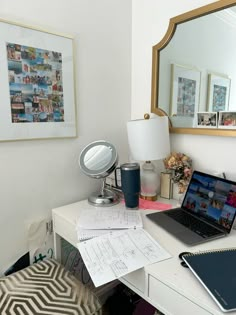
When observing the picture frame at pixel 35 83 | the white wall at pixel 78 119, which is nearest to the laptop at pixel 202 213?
the white wall at pixel 78 119

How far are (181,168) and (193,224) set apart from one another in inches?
13.5

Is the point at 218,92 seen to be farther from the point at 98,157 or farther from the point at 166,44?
the point at 98,157

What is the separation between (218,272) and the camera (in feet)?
2.38

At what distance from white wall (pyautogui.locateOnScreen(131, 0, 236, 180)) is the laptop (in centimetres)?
15

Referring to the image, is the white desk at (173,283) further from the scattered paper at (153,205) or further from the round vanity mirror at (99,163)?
the round vanity mirror at (99,163)

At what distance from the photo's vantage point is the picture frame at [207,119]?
1.19 m

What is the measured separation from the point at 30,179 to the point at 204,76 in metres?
1.05

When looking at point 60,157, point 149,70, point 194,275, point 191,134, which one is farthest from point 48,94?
point 194,275

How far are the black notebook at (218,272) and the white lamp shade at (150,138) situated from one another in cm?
57

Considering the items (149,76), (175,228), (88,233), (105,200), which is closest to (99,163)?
(105,200)

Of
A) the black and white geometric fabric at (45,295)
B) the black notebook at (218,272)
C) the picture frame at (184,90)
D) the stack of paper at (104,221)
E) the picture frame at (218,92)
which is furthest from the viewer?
the picture frame at (184,90)

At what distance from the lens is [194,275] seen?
2.42ft

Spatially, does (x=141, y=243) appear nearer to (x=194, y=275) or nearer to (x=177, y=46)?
(x=194, y=275)

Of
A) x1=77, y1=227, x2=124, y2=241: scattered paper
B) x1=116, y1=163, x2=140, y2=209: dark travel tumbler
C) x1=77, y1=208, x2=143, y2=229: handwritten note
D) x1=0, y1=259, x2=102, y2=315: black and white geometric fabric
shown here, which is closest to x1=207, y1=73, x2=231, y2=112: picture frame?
x1=116, y1=163, x2=140, y2=209: dark travel tumbler
